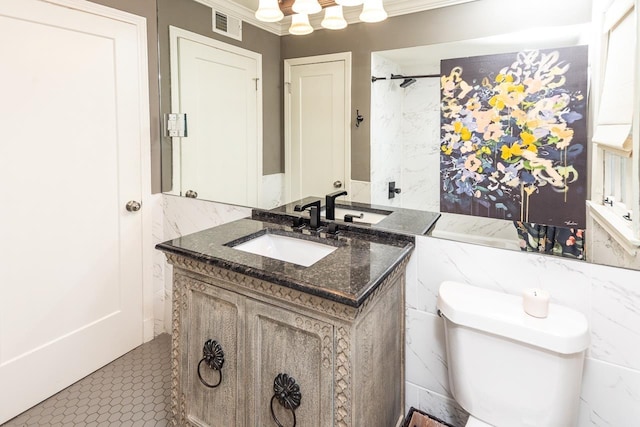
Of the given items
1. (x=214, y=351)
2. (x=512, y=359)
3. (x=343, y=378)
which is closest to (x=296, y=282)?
(x=343, y=378)

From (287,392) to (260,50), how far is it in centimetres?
165

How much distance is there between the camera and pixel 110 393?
1892 mm

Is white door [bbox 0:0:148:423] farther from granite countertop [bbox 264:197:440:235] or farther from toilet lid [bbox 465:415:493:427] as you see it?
toilet lid [bbox 465:415:493:427]

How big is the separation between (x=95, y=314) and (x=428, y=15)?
230 cm

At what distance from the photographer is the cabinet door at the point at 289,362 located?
3.59 ft

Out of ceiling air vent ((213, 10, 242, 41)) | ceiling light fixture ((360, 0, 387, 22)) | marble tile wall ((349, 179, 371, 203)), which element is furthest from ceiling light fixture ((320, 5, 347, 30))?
marble tile wall ((349, 179, 371, 203))

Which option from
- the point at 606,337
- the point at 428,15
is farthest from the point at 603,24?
the point at 606,337

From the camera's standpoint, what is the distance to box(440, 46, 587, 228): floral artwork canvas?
1.16 meters

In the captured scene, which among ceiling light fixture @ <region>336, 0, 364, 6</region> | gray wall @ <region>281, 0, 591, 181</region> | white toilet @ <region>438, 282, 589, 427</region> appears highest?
ceiling light fixture @ <region>336, 0, 364, 6</region>

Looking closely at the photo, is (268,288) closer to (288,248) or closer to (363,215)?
(288,248)

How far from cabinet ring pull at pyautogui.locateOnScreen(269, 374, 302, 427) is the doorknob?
4.95 feet

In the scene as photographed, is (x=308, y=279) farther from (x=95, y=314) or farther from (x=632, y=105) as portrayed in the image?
(x=95, y=314)

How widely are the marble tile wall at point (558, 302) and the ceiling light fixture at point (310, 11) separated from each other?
990 millimetres

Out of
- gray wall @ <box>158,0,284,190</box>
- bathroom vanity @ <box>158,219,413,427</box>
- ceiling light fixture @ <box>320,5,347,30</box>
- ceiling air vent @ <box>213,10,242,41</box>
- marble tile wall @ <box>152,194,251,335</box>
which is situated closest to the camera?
bathroom vanity @ <box>158,219,413,427</box>
